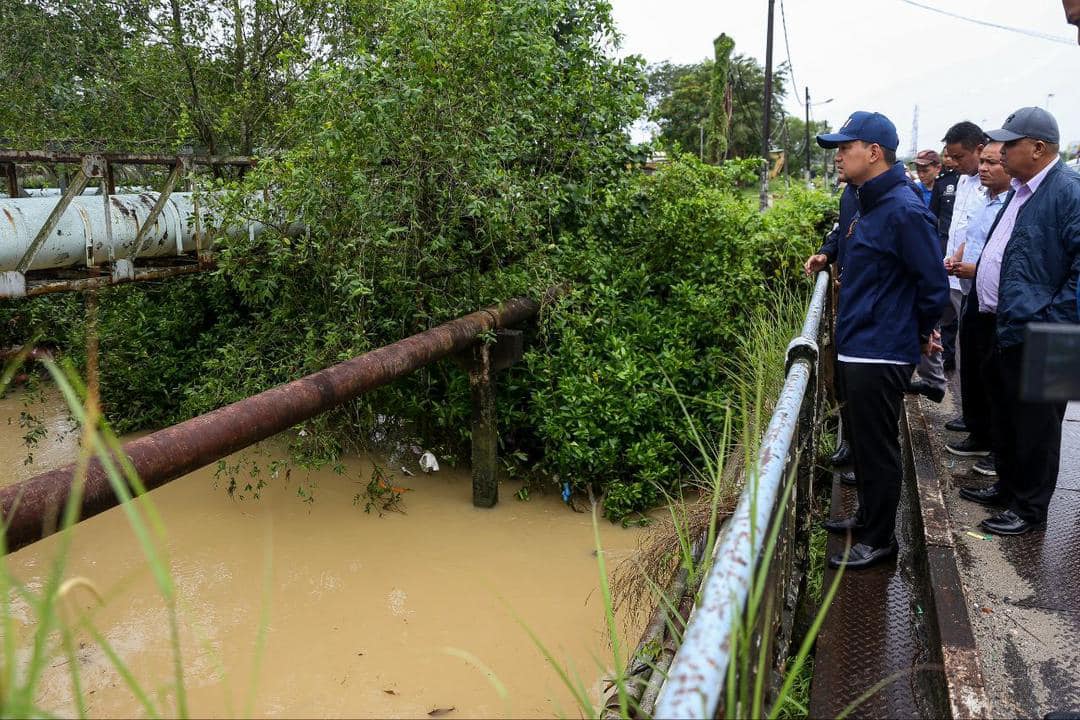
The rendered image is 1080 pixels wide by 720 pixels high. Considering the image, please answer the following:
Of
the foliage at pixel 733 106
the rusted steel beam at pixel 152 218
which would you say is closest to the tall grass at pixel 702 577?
the rusted steel beam at pixel 152 218

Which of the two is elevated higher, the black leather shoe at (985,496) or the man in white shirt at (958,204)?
the man in white shirt at (958,204)

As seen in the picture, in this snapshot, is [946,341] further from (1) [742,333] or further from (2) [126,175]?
(2) [126,175]

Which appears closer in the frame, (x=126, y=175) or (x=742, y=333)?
(x=742, y=333)

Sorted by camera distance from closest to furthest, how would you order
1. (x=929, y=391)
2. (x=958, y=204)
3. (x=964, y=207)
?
(x=929, y=391), (x=964, y=207), (x=958, y=204)

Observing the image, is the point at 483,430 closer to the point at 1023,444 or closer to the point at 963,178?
the point at 1023,444

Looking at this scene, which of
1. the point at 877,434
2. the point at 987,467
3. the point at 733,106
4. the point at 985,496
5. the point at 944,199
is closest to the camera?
the point at 877,434

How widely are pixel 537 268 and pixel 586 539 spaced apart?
2.04 metres

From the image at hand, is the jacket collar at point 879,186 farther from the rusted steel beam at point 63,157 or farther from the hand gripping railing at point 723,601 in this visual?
the rusted steel beam at point 63,157

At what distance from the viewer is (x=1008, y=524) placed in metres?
3.57

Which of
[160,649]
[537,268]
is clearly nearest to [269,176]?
[537,268]

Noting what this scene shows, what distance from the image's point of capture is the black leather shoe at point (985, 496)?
387 cm

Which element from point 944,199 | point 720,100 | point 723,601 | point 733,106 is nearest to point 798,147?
point 733,106

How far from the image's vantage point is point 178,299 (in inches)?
323

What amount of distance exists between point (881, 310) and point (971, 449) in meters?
1.82
